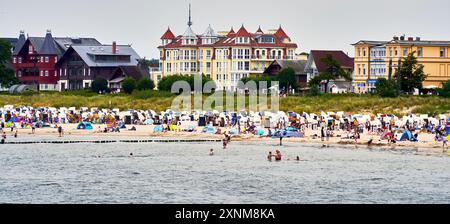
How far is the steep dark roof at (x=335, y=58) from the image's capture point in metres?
112

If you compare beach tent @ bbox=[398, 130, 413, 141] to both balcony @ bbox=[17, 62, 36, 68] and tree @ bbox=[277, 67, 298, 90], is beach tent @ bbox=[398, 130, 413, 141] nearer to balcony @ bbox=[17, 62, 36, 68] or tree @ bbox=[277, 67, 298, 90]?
tree @ bbox=[277, 67, 298, 90]

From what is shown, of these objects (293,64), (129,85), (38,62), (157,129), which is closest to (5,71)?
(38,62)

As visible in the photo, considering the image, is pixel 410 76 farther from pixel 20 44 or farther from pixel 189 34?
pixel 20 44

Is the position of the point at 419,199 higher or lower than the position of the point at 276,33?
lower

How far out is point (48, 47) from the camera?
134875mm

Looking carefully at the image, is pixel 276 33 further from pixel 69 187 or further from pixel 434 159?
pixel 69 187

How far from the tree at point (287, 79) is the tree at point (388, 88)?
17266 millimetres

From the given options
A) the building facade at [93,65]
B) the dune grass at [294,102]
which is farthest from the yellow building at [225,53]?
the dune grass at [294,102]

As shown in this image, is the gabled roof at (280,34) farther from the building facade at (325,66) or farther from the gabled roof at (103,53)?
the gabled roof at (103,53)

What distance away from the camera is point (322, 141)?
66875 mm

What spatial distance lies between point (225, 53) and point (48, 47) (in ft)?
83.2

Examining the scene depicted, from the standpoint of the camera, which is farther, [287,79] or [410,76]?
[287,79]
